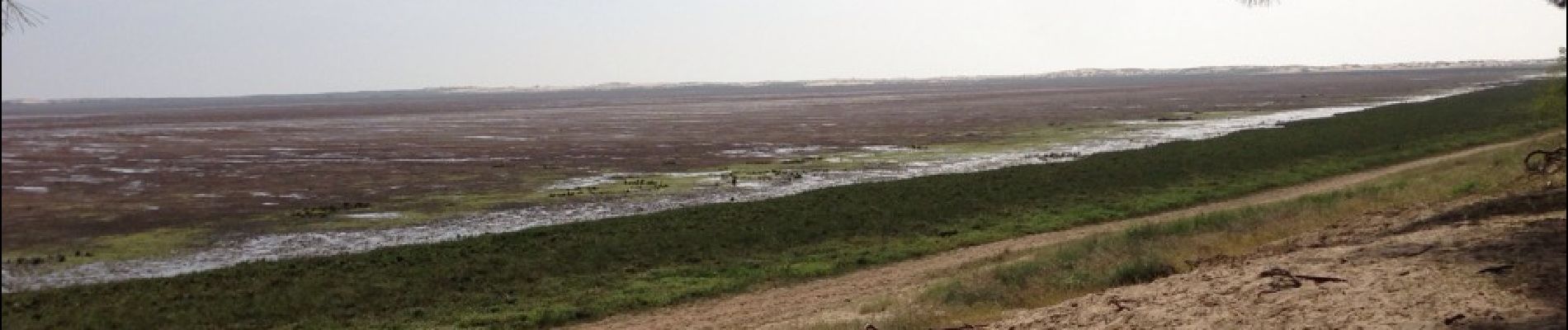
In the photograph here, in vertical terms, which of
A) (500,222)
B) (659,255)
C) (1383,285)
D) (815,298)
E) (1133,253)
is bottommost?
(500,222)

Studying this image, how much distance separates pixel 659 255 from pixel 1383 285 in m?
15.6

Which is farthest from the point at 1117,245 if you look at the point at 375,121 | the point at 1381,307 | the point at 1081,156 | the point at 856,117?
the point at 375,121

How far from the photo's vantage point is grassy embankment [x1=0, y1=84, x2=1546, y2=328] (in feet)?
61.0

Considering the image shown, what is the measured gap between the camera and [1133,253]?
16.1 meters

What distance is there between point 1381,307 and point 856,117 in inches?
3297

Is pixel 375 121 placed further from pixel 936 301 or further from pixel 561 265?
pixel 936 301

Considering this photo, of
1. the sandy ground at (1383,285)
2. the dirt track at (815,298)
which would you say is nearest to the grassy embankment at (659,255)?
the dirt track at (815,298)

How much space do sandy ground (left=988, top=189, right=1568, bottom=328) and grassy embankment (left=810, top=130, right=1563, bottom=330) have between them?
1.11 metres

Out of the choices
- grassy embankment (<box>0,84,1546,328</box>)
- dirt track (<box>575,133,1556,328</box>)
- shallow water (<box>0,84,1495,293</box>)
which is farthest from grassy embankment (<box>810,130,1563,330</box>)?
shallow water (<box>0,84,1495,293</box>)

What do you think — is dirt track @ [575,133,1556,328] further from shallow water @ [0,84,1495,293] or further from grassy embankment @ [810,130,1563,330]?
shallow water @ [0,84,1495,293]

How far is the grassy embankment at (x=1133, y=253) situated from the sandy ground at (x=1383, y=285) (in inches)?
43.5

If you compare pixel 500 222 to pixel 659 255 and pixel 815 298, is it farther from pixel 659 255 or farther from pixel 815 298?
pixel 815 298

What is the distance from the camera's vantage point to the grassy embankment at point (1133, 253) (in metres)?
13.9

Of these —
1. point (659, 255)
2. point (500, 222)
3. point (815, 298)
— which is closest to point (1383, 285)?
point (815, 298)
